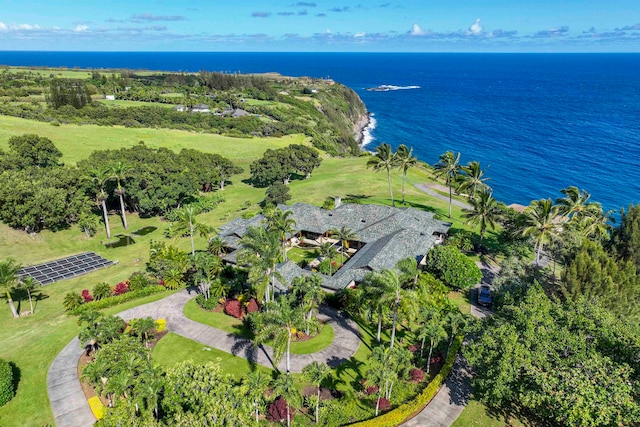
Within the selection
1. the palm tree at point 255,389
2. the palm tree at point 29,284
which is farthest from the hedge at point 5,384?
the palm tree at point 255,389

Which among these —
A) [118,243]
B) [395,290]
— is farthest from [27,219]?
[395,290]

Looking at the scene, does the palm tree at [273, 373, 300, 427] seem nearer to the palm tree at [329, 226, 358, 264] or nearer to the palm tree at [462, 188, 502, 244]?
the palm tree at [329, 226, 358, 264]

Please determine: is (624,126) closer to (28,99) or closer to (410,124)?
(410,124)

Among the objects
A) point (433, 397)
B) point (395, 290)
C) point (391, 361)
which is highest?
point (395, 290)

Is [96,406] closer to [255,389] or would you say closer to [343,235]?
[255,389]

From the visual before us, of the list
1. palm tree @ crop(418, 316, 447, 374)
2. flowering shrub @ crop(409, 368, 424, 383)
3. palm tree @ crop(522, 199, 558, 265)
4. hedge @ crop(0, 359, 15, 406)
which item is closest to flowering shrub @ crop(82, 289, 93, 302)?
hedge @ crop(0, 359, 15, 406)

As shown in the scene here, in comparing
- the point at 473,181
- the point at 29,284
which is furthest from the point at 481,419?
the point at 29,284
